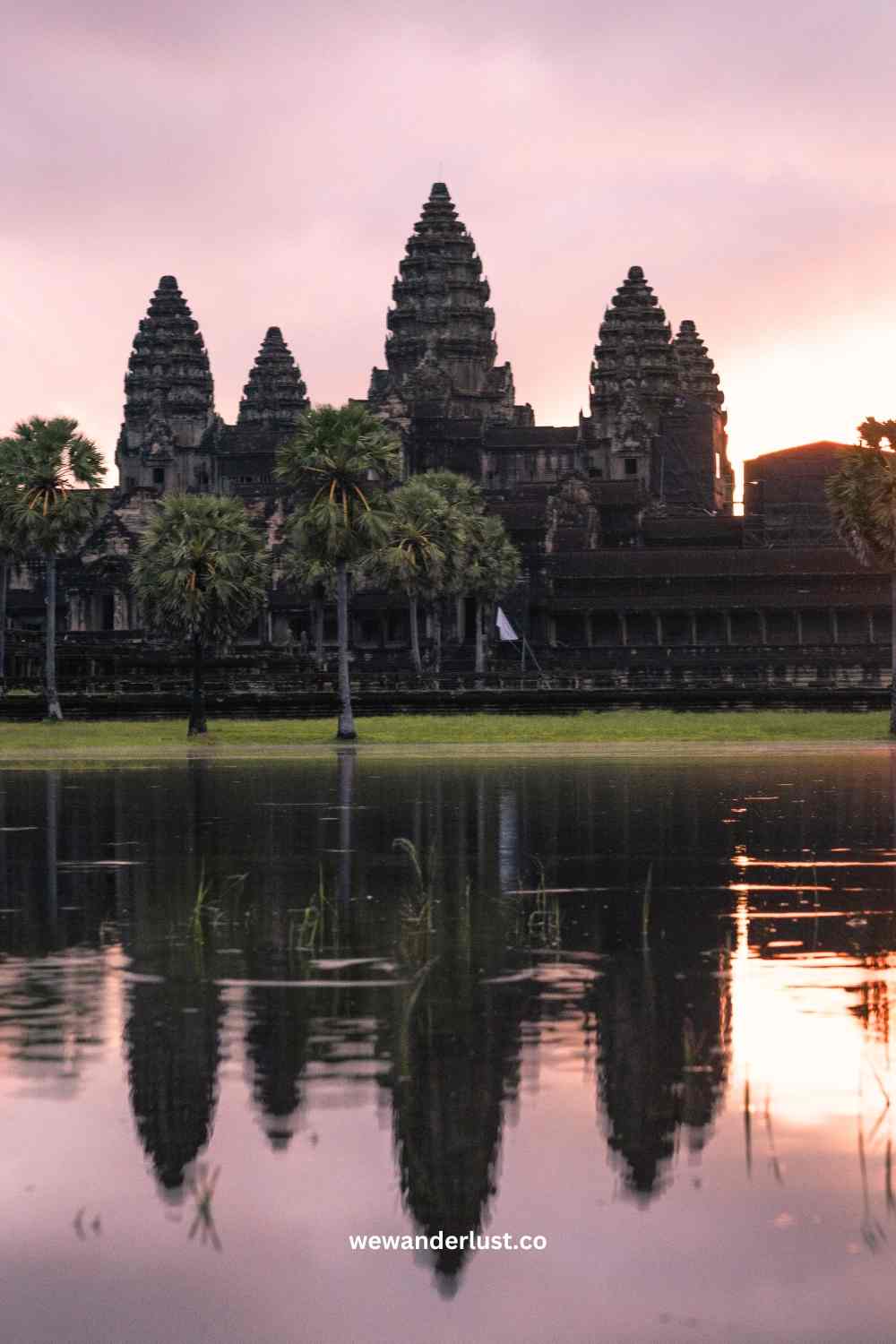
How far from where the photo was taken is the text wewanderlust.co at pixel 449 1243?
32.9 ft

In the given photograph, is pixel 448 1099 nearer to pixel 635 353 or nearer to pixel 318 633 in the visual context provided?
pixel 318 633

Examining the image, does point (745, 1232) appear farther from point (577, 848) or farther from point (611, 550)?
point (611, 550)

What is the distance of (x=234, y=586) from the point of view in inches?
3132

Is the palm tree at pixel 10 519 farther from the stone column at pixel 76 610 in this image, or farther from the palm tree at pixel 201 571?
the stone column at pixel 76 610

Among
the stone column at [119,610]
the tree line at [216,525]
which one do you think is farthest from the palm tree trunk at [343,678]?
the stone column at [119,610]

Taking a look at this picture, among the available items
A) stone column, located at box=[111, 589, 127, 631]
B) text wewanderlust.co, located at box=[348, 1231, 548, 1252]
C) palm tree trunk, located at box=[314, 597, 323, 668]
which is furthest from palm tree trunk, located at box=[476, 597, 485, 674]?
text wewanderlust.co, located at box=[348, 1231, 548, 1252]

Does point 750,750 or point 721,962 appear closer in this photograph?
point 721,962

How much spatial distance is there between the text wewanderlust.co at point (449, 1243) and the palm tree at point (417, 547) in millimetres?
87378

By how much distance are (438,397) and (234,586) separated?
7893 cm

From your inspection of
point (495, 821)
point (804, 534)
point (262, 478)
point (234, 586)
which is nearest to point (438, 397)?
point (262, 478)

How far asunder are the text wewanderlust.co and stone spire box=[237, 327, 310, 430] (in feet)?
564

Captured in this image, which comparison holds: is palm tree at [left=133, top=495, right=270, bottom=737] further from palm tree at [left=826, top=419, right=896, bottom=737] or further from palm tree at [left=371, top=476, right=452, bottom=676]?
palm tree at [left=826, top=419, right=896, bottom=737]

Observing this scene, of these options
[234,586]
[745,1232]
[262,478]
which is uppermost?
[262,478]

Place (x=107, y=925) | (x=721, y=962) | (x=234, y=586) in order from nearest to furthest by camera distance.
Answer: (x=721, y=962) → (x=107, y=925) → (x=234, y=586)
